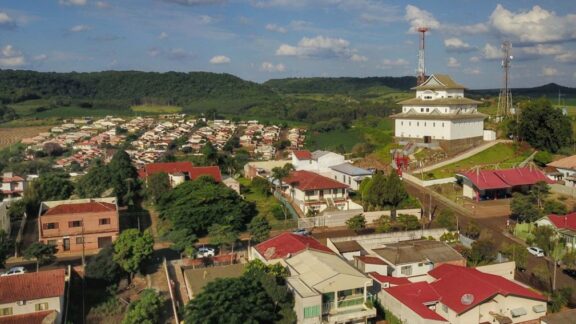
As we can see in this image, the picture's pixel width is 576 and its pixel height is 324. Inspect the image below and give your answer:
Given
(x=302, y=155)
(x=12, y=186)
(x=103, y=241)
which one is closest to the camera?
(x=103, y=241)

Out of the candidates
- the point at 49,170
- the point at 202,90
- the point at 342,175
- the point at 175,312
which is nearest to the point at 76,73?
the point at 202,90

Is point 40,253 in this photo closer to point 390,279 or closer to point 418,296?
point 390,279

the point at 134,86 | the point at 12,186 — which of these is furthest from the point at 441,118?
the point at 134,86

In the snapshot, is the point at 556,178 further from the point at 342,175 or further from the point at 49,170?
the point at 49,170

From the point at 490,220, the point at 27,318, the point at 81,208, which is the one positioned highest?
the point at 81,208

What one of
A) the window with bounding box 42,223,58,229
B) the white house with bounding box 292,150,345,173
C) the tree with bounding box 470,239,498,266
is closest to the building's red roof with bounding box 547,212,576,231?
the tree with bounding box 470,239,498,266

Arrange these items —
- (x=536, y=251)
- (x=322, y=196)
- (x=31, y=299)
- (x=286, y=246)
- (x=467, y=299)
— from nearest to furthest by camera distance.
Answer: (x=467, y=299) < (x=31, y=299) < (x=286, y=246) < (x=536, y=251) < (x=322, y=196)

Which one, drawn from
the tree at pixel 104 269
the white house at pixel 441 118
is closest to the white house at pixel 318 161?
the white house at pixel 441 118

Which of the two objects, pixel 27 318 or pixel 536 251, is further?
pixel 536 251

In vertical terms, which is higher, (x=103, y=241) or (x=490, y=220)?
(x=490, y=220)
